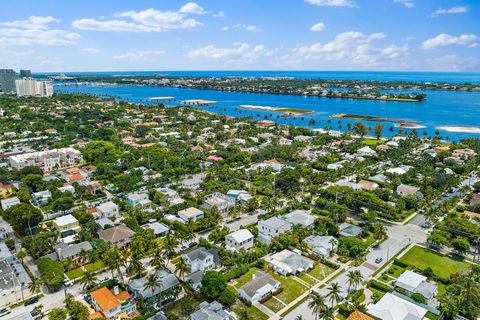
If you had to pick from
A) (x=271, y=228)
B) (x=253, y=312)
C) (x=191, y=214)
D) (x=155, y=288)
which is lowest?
(x=253, y=312)

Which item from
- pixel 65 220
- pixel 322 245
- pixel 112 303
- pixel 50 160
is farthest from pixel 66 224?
pixel 50 160

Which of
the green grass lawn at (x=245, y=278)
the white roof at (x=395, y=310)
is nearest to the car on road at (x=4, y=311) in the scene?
the green grass lawn at (x=245, y=278)

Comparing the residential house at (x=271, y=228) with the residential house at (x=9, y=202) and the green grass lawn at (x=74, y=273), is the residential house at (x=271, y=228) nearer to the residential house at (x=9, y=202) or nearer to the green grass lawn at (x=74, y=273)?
the green grass lawn at (x=74, y=273)

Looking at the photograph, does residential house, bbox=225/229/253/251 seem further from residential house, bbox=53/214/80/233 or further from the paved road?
residential house, bbox=53/214/80/233

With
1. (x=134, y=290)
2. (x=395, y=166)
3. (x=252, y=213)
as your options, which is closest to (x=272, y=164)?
(x=252, y=213)

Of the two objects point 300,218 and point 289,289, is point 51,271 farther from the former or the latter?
point 300,218

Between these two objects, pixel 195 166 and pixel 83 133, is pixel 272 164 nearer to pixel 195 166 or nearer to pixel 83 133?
pixel 195 166
